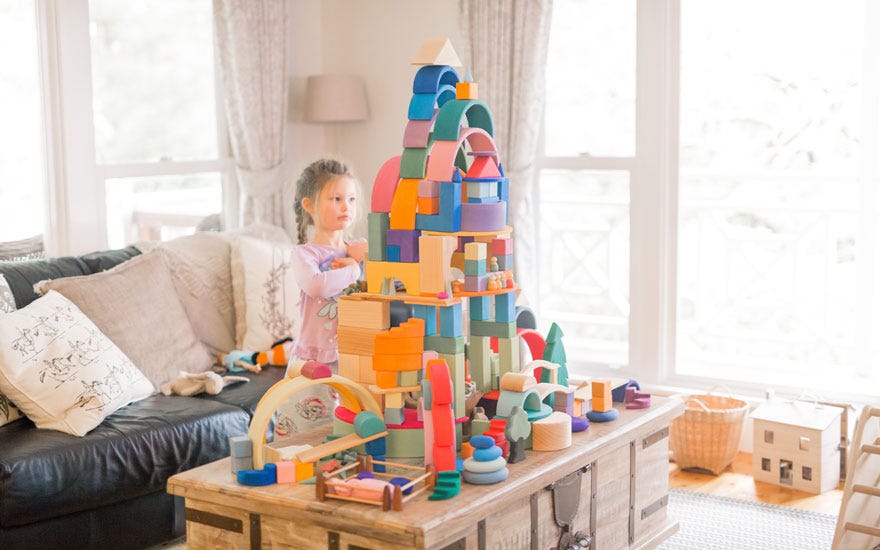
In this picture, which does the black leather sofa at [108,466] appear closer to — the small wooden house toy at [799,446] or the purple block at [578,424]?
the purple block at [578,424]

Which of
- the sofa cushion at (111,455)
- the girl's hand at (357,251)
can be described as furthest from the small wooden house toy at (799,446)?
the sofa cushion at (111,455)

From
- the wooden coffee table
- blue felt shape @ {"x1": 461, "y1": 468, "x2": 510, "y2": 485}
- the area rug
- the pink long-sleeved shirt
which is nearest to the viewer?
the wooden coffee table

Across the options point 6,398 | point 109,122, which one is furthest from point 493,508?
point 109,122

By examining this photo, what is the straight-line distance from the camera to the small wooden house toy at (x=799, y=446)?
12.7ft

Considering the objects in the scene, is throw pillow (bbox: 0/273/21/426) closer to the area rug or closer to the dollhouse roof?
the area rug

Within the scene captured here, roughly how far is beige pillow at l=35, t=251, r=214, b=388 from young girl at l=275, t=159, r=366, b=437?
0.74 metres

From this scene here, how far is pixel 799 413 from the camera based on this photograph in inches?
156

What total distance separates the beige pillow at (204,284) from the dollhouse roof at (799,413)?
2.13 m

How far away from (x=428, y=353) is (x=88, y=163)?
2324 millimetres

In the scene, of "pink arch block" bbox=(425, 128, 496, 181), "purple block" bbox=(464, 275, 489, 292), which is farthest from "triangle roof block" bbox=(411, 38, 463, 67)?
"purple block" bbox=(464, 275, 489, 292)

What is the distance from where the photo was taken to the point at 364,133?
531 centimetres

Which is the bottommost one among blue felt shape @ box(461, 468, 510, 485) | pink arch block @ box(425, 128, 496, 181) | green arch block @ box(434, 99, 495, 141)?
blue felt shape @ box(461, 468, 510, 485)

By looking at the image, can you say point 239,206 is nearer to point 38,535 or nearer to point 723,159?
point 38,535

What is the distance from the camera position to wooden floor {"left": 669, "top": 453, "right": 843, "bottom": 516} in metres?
3.80
